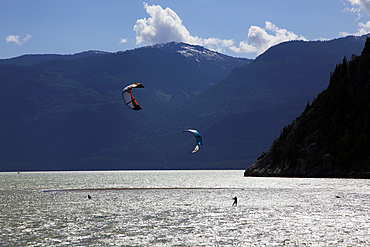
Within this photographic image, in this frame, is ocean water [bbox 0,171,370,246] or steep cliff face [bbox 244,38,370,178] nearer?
ocean water [bbox 0,171,370,246]

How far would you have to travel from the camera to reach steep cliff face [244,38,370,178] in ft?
413

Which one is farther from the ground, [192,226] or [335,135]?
[335,135]

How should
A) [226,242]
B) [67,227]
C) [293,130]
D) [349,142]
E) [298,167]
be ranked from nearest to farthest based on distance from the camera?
[226,242] → [67,227] → [349,142] → [298,167] → [293,130]

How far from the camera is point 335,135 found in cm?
13412

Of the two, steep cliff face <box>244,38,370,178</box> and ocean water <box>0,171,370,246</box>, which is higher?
steep cliff face <box>244,38,370,178</box>

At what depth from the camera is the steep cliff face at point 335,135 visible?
125875 millimetres

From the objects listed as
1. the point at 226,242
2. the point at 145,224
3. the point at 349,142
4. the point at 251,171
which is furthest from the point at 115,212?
the point at 251,171

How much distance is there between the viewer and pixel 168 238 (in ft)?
109

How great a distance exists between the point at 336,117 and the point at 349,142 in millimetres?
11556

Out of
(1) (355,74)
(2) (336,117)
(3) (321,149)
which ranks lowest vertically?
(3) (321,149)

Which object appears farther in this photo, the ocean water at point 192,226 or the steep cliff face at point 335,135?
the steep cliff face at point 335,135

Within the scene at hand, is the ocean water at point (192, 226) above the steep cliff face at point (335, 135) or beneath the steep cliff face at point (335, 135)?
beneath

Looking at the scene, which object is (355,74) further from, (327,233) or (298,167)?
(327,233)

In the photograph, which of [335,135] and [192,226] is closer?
[192,226]
